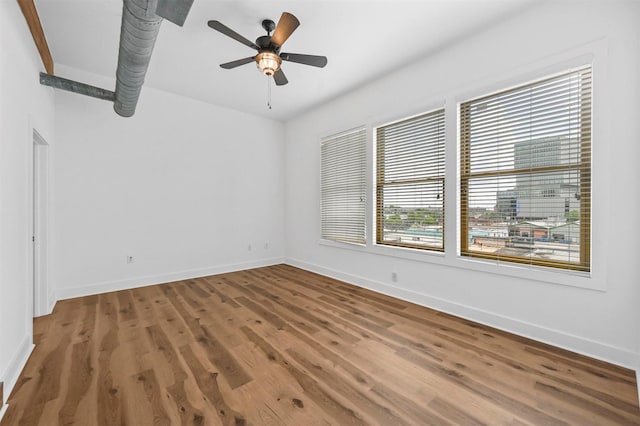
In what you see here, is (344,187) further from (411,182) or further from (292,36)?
(292,36)

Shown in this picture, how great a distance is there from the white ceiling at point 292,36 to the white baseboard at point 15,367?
9.92 ft

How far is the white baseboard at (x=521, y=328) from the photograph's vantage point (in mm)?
2152

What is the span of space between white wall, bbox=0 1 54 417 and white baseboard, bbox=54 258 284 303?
4.84ft

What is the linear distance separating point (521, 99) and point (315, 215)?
353 centimetres

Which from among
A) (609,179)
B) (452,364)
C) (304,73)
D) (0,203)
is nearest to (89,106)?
(0,203)

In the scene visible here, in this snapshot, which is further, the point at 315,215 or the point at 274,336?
the point at 315,215

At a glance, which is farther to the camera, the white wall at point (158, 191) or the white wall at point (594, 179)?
the white wall at point (158, 191)

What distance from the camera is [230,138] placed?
5.21 meters

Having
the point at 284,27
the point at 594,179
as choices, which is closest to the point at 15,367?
the point at 284,27

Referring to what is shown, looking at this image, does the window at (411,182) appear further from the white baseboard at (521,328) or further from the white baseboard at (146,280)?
the white baseboard at (146,280)

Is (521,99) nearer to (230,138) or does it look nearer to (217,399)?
(217,399)

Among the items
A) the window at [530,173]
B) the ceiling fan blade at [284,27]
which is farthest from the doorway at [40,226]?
the window at [530,173]

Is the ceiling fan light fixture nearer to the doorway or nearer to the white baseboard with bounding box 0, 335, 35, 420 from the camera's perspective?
the doorway

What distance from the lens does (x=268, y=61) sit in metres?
2.70
